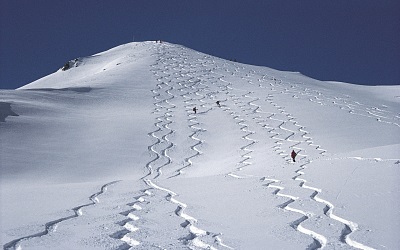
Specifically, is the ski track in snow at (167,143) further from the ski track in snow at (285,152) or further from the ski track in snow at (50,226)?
the ski track in snow at (285,152)

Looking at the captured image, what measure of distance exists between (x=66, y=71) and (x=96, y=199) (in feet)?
112

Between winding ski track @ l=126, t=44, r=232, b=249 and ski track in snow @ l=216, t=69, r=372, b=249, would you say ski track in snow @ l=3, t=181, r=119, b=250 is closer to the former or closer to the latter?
winding ski track @ l=126, t=44, r=232, b=249

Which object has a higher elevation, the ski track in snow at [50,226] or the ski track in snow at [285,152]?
the ski track in snow at [285,152]

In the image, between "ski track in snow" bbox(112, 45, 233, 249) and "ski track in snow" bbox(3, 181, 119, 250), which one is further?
"ski track in snow" bbox(112, 45, 233, 249)

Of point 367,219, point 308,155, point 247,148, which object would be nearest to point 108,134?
point 247,148

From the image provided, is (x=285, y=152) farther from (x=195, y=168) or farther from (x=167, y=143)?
(x=167, y=143)

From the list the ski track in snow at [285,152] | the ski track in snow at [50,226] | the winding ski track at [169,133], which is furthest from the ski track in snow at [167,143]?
the ski track in snow at [285,152]

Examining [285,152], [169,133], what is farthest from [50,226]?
[169,133]

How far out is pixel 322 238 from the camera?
415 centimetres

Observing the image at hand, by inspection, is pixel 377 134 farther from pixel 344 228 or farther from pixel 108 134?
pixel 344 228

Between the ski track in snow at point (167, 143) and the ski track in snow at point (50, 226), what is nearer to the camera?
the ski track in snow at point (50, 226)

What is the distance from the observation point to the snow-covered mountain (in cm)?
447

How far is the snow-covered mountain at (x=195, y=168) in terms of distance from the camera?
176 inches

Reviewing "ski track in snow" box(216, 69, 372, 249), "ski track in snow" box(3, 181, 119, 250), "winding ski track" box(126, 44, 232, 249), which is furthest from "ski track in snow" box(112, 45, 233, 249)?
"ski track in snow" box(216, 69, 372, 249)
